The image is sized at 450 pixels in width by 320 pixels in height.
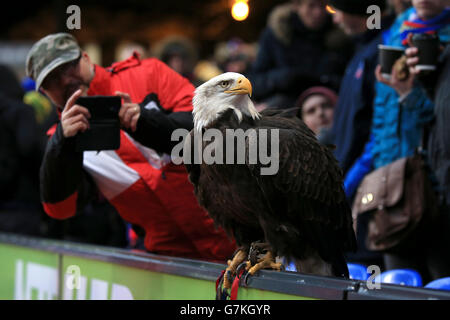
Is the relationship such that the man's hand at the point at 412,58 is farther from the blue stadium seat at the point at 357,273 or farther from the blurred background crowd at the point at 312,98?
the blue stadium seat at the point at 357,273

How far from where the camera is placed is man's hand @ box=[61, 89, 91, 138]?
121 inches

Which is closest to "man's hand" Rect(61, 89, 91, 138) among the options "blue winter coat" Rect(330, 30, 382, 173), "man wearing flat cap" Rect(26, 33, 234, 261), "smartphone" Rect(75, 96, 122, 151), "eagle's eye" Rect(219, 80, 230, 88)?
"smartphone" Rect(75, 96, 122, 151)

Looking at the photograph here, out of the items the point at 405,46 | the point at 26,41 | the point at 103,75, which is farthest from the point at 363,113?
the point at 26,41

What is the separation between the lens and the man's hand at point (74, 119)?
121 inches

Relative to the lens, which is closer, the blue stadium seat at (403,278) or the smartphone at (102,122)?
the smartphone at (102,122)

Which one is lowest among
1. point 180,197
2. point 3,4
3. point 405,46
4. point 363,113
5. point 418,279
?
point 418,279

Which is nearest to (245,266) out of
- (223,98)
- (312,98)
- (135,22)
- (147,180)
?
(223,98)

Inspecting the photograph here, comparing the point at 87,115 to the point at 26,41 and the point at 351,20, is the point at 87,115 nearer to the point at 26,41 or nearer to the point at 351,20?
the point at 351,20

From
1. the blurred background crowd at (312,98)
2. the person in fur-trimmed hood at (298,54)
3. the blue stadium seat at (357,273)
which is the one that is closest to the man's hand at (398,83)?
the blurred background crowd at (312,98)

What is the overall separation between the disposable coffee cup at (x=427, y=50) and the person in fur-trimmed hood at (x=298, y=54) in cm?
195

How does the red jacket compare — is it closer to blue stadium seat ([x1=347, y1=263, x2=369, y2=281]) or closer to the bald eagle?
the bald eagle

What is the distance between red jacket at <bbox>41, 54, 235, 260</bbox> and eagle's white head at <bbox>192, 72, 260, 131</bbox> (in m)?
0.40
